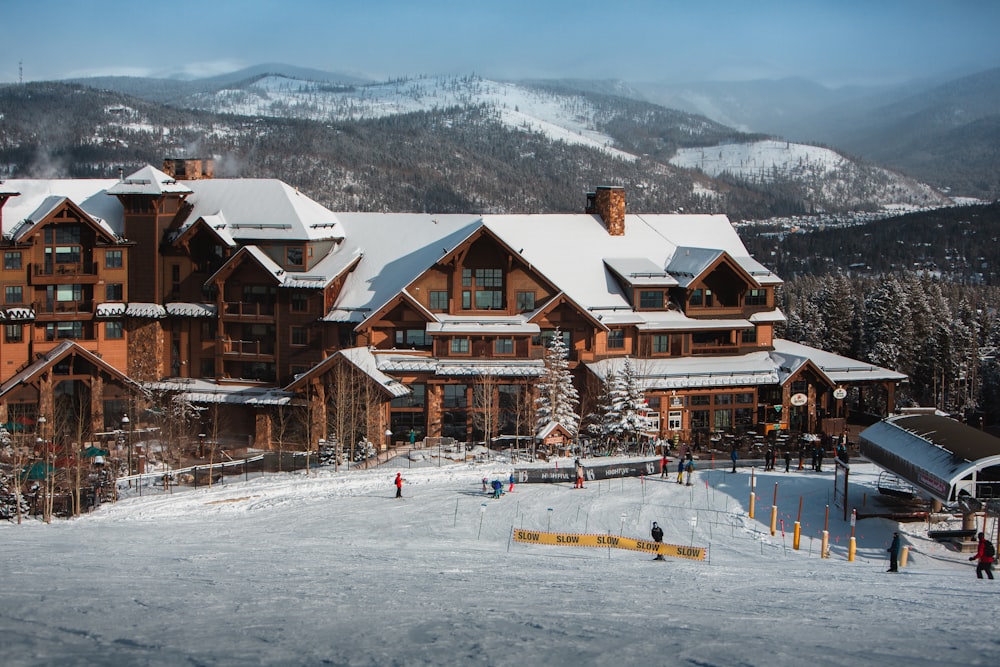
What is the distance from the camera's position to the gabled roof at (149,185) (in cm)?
5425

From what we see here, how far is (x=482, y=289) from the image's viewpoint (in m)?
52.8

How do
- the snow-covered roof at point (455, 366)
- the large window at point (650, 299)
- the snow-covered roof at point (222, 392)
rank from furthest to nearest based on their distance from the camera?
the large window at point (650, 299), the snow-covered roof at point (222, 392), the snow-covered roof at point (455, 366)

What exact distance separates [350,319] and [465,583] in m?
29.5

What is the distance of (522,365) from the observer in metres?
50.4

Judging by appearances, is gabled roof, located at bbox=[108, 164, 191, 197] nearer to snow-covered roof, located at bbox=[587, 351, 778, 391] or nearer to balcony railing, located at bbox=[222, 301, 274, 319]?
balcony railing, located at bbox=[222, 301, 274, 319]

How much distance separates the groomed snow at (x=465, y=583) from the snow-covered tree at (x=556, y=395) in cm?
723

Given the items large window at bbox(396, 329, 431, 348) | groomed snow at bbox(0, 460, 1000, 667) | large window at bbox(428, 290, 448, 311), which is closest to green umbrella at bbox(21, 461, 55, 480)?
groomed snow at bbox(0, 460, 1000, 667)

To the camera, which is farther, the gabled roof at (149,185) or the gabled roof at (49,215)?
the gabled roof at (149,185)

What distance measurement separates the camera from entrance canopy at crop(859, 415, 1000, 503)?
3300cm

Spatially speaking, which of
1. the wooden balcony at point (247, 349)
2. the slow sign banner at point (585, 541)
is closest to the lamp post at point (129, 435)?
the wooden balcony at point (247, 349)

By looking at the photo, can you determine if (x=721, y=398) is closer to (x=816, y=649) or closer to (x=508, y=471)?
(x=508, y=471)

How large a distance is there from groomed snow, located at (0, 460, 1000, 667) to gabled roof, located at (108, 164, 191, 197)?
2049cm

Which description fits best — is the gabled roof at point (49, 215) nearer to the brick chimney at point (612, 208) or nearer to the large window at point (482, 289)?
the large window at point (482, 289)

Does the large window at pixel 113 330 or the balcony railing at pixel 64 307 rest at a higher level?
the balcony railing at pixel 64 307
